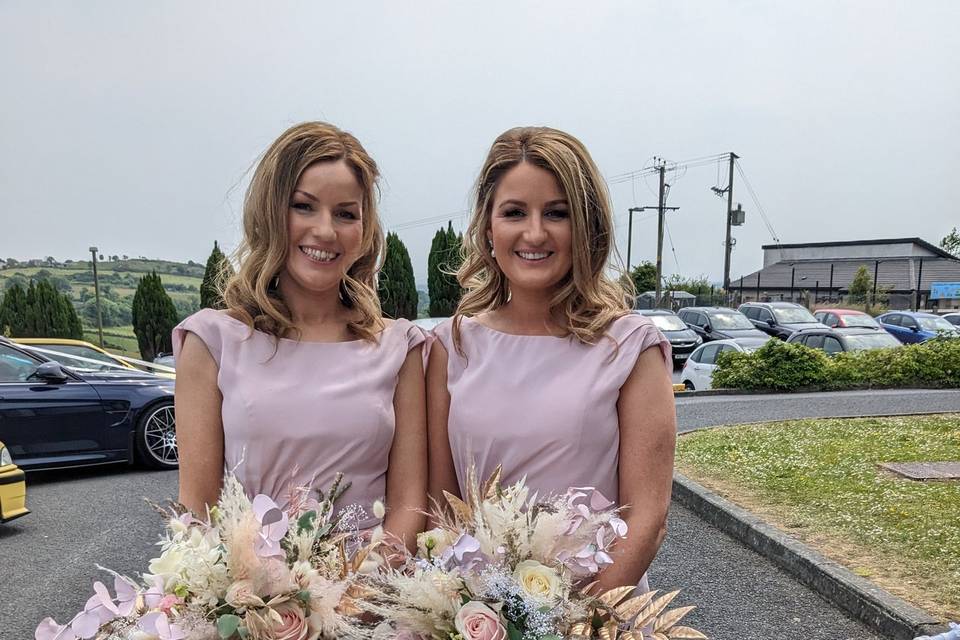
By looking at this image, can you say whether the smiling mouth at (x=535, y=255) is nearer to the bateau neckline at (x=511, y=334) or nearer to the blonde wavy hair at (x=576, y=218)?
the blonde wavy hair at (x=576, y=218)

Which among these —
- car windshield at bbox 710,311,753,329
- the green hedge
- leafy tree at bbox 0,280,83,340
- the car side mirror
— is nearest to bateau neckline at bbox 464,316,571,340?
the car side mirror

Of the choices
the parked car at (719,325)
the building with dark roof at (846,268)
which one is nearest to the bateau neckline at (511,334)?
the parked car at (719,325)

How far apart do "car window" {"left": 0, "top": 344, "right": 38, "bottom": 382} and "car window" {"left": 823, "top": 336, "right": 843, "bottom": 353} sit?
51.8 feet

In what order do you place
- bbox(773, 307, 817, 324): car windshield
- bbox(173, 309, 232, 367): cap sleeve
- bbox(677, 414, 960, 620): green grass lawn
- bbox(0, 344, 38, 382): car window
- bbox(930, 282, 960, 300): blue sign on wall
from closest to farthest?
bbox(173, 309, 232, 367): cap sleeve < bbox(677, 414, 960, 620): green grass lawn < bbox(0, 344, 38, 382): car window < bbox(773, 307, 817, 324): car windshield < bbox(930, 282, 960, 300): blue sign on wall

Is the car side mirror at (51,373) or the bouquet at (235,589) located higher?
the bouquet at (235,589)

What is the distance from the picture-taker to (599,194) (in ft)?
6.65

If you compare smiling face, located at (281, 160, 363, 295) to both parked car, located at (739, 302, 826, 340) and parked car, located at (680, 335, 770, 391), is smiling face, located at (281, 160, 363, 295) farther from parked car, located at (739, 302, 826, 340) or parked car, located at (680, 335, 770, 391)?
parked car, located at (739, 302, 826, 340)

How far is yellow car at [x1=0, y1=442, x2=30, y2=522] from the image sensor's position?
5754 millimetres

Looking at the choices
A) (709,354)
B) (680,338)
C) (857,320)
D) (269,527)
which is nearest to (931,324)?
(857,320)

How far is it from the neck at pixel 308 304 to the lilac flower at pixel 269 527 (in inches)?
34.3

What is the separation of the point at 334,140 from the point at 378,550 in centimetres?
112

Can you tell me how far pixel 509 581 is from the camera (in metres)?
1.31

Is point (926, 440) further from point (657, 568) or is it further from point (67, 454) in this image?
point (67, 454)

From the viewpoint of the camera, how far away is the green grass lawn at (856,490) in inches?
180
